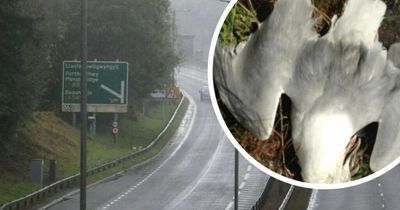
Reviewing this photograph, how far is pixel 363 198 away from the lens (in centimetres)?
3422

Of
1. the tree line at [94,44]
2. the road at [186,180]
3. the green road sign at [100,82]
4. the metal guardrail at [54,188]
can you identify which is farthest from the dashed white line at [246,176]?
the green road sign at [100,82]

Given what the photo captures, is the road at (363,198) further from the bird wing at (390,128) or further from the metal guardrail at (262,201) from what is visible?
the bird wing at (390,128)

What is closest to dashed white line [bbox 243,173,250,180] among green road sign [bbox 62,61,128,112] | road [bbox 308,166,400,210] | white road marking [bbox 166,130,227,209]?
white road marking [bbox 166,130,227,209]

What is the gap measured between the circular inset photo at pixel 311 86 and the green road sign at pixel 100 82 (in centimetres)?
2352

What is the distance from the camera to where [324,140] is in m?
3.18

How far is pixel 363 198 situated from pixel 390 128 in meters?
31.7

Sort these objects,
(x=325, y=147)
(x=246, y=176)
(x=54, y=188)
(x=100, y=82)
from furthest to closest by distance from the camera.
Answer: (x=246, y=176)
(x=54, y=188)
(x=100, y=82)
(x=325, y=147)

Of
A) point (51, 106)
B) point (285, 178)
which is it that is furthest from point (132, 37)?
point (285, 178)

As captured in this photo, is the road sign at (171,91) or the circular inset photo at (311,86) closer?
the circular inset photo at (311,86)

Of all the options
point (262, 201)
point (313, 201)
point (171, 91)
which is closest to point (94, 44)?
point (171, 91)

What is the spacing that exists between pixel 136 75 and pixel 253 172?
870 cm

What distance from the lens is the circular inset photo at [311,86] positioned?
310 centimetres

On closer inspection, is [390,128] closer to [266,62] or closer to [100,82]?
[266,62]

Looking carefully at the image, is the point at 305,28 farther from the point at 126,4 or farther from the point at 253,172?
the point at 126,4
